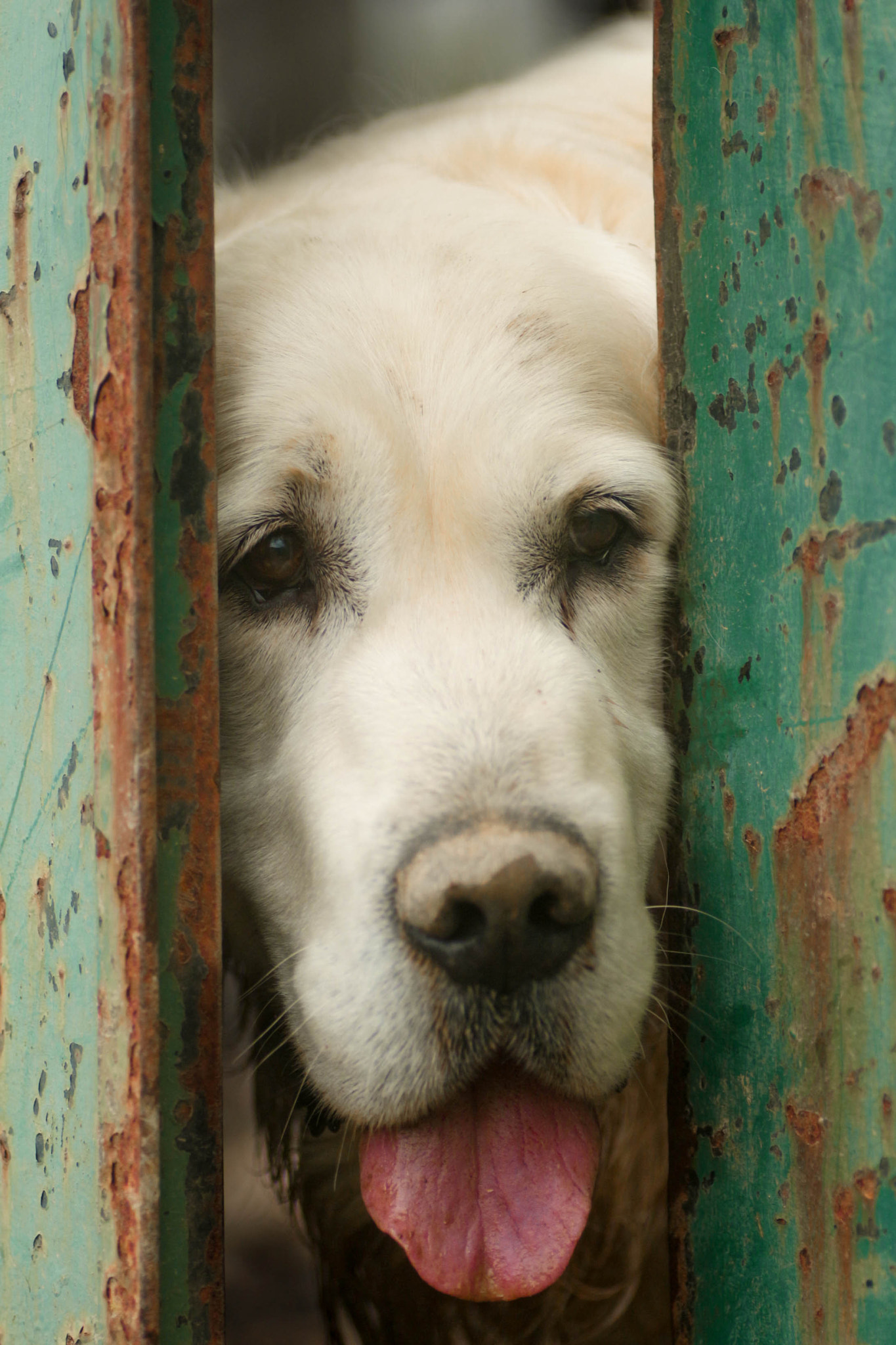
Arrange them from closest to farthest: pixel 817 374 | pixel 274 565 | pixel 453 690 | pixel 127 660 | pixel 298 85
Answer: pixel 127 660, pixel 817 374, pixel 453 690, pixel 274 565, pixel 298 85

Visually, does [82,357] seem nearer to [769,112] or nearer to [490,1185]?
[769,112]

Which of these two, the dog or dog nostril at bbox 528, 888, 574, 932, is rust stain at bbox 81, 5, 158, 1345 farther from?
dog nostril at bbox 528, 888, 574, 932

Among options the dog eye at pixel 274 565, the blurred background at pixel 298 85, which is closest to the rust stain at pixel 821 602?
the dog eye at pixel 274 565

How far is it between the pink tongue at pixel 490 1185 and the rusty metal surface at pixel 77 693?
0.43m

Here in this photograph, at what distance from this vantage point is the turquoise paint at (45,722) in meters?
1.41

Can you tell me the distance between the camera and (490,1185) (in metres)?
1.65

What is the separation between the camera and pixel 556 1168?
1.68 m

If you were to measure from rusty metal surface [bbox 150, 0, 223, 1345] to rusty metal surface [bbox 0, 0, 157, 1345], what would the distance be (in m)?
0.06

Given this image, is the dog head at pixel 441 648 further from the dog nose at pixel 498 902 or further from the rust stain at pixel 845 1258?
the rust stain at pixel 845 1258

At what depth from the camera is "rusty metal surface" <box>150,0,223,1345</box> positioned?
1.38 m

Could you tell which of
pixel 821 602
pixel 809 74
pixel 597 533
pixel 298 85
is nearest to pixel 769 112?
pixel 809 74

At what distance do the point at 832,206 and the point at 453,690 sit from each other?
815 mm

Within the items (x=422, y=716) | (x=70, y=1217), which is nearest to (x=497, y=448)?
(x=422, y=716)

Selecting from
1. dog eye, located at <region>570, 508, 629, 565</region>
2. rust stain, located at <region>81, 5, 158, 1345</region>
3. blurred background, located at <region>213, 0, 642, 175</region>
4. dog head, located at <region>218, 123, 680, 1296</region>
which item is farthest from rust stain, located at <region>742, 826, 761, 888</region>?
blurred background, located at <region>213, 0, 642, 175</region>
